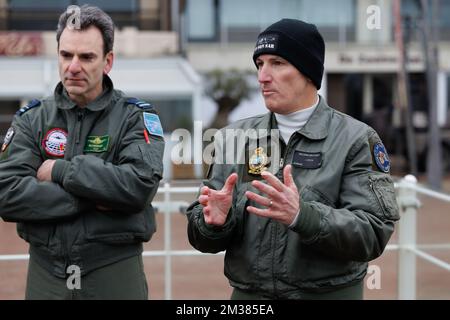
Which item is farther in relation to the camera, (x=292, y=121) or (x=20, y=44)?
(x=20, y=44)

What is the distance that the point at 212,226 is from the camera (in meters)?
2.52

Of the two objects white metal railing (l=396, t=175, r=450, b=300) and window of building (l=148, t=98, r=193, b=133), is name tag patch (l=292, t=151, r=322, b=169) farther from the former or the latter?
window of building (l=148, t=98, r=193, b=133)

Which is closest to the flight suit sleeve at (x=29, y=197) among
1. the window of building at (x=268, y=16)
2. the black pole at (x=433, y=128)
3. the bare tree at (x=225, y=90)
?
the black pole at (x=433, y=128)

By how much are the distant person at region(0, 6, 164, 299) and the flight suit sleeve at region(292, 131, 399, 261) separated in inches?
32.5

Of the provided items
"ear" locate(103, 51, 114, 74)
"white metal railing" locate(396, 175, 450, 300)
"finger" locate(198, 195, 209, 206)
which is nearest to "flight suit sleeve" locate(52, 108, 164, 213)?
"ear" locate(103, 51, 114, 74)

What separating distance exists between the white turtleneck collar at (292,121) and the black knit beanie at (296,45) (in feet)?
0.39

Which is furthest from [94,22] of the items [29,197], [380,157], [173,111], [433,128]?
[173,111]

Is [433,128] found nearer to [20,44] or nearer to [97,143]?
[20,44]

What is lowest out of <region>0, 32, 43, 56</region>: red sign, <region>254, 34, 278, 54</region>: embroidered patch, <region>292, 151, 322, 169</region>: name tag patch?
<region>292, 151, 322, 169</region>: name tag patch

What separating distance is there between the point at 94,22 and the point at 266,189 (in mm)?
1205

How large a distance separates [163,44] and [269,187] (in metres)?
19.3

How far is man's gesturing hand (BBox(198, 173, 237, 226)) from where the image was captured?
244 cm

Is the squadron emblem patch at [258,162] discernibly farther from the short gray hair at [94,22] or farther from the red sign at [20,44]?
the red sign at [20,44]
